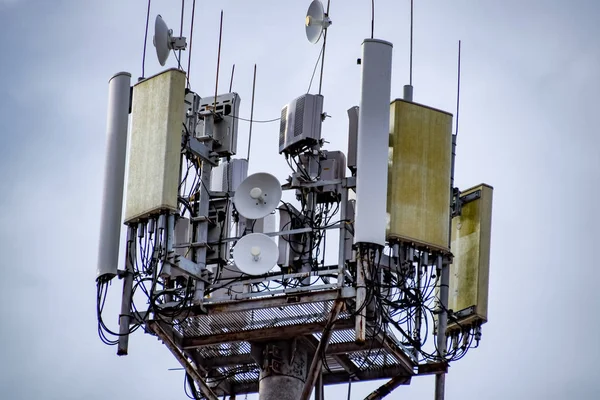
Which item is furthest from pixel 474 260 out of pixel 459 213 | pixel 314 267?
pixel 314 267

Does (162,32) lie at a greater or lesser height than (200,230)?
greater

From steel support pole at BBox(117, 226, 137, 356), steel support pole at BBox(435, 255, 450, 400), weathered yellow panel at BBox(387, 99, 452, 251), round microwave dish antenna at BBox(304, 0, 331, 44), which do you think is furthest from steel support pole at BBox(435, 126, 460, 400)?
steel support pole at BBox(117, 226, 137, 356)

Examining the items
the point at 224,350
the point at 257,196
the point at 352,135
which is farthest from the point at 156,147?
the point at 224,350

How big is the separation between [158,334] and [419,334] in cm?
548

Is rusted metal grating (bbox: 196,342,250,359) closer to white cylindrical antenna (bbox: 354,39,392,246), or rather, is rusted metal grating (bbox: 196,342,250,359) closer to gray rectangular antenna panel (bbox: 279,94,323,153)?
Answer: gray rectangular antenna panel (bbox: 279,94,323,153)

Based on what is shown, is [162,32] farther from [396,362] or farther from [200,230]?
[396,362]

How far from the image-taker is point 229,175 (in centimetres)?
4772

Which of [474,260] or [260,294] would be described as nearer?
[260,294]

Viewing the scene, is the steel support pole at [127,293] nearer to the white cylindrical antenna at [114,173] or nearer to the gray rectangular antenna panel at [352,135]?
the white cylindrical antenna at [114,173]

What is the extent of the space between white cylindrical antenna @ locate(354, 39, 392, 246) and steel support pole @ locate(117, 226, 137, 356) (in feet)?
16.7

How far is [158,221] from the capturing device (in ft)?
148

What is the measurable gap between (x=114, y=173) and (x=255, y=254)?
412 cm

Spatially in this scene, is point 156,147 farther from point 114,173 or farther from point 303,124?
point 303,124

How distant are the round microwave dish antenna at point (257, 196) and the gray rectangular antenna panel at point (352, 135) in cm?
159
